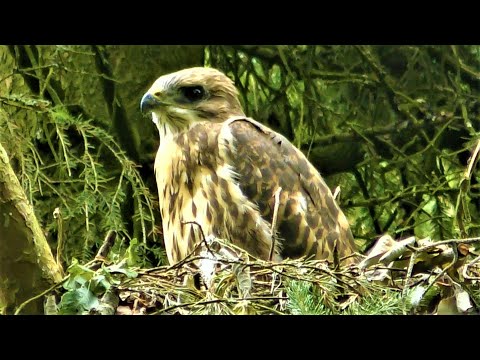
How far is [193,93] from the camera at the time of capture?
375cm

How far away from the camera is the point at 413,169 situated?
4.44 meters

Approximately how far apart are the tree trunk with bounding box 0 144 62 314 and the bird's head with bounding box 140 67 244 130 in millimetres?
1085

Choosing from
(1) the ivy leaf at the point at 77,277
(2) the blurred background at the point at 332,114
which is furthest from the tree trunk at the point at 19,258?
(2) the blurred background at the point at 332,114

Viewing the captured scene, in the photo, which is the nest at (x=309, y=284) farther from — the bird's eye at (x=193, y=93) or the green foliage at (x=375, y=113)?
the green foliage at (x=375, y=113)

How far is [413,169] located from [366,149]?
26 centimetres

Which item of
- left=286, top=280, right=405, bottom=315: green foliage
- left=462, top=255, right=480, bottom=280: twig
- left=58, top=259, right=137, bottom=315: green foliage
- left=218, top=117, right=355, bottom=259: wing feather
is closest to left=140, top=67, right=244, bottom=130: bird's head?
left=218, top=117, right=355, bottom=259: wing feather

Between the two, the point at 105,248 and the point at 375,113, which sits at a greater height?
the point at 105,248

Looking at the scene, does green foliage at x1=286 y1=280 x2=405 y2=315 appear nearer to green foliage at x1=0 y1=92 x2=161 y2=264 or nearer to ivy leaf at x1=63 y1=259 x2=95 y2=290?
ivy leaf at x1=63 y1=259 x2=95 y2=290

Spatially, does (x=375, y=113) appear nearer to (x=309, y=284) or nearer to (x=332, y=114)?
(x=332, y=114)

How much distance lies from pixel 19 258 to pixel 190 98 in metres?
1.35

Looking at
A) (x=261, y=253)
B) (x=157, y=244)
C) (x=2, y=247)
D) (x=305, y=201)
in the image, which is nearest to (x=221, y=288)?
(x=2, y=247)

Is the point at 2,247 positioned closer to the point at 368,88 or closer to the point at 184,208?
the point at 184,208

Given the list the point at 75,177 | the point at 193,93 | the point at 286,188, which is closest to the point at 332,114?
the point at 193,93

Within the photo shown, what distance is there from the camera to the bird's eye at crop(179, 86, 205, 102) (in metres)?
3.71
